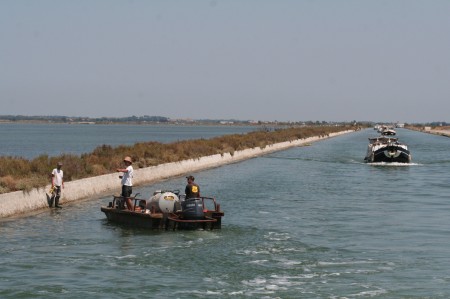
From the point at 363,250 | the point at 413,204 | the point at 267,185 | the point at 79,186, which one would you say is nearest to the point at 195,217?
the point at 363,250

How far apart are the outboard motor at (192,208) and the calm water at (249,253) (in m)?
0.61

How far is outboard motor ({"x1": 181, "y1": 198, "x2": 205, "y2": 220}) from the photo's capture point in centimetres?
2462

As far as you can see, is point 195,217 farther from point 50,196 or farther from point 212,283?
point 50,196

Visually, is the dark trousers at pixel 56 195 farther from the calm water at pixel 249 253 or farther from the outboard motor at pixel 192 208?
the outboard motor at pixel 192 208

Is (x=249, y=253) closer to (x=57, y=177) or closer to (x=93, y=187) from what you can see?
(x=57, y=177)

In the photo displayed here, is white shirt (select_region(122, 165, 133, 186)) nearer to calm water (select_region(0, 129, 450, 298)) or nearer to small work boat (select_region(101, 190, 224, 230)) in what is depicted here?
small work boat (select_region(101, 190, 224, 230))

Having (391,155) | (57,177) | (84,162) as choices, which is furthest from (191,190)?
(391,155)

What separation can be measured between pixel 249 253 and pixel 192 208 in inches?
140

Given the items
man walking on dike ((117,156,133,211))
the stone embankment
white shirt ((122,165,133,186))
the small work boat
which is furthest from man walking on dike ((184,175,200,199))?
the stone embankment

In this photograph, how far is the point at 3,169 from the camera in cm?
3606

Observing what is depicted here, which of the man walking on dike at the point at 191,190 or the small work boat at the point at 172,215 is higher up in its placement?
the man walking on dike at the point at 191,190

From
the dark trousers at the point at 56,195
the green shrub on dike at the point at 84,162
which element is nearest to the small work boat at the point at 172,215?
the dark trousers at the point at 56,195

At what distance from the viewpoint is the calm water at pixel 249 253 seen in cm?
1745

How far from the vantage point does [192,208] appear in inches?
972
